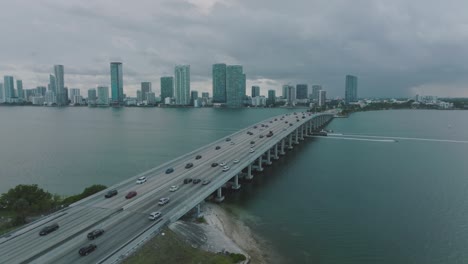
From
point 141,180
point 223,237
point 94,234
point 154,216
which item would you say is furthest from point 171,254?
point 141,180

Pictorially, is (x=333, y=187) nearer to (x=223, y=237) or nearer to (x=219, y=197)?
(x=219, y=197)

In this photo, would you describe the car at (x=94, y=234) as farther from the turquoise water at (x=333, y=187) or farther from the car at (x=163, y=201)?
the turquoise water at (x=333, y=187)

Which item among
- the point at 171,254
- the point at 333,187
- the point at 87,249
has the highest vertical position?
the point at 87,249

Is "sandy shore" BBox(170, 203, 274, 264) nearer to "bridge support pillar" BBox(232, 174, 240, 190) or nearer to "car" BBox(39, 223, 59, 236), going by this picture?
"car" BBox(39, 223, 59, 236)

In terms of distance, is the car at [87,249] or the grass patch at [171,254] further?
the grass patch at [171,254]

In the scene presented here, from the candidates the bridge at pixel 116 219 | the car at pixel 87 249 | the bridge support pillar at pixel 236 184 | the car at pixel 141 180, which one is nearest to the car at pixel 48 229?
→ the bridge at pixel 116 219

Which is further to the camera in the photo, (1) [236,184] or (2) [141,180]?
(1) [236,184]

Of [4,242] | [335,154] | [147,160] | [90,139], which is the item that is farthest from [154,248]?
[90,139]
